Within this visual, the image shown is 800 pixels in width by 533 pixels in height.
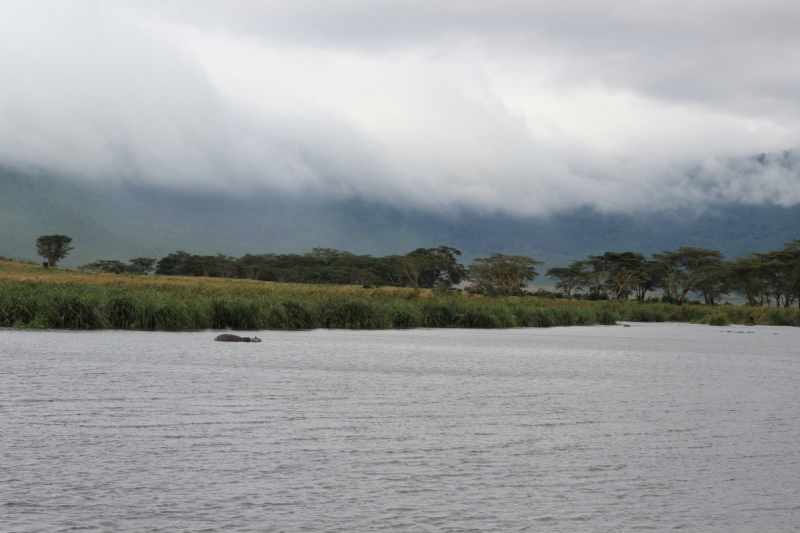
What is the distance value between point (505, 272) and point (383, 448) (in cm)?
5889

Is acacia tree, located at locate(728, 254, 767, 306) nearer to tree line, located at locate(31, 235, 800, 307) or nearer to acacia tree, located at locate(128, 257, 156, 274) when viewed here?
tree line, located at locate(31, 235, 800, 307)

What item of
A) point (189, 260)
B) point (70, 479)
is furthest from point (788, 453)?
point (189, 260)

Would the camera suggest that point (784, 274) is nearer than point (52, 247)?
Yes

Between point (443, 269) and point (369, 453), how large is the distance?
80391 mm

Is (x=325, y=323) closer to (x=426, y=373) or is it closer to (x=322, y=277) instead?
(x=426, y=373)

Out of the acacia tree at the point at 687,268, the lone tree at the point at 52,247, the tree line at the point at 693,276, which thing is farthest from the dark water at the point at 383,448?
the lone tree at the point at 52,247

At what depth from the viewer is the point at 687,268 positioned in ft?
230

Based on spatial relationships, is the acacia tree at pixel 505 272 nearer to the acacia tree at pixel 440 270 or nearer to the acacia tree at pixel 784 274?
the acacia tree at pixel 440 270

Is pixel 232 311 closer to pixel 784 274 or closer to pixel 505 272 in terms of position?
pixel 505 272

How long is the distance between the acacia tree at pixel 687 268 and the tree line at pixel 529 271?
0.10m

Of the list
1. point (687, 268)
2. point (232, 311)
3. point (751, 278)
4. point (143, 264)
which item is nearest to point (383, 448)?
point (232, 311)

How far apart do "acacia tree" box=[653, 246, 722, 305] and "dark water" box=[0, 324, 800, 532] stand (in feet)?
203

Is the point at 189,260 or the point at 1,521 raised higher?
the point at 189,260

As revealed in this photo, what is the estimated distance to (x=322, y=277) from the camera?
83.2 meters
